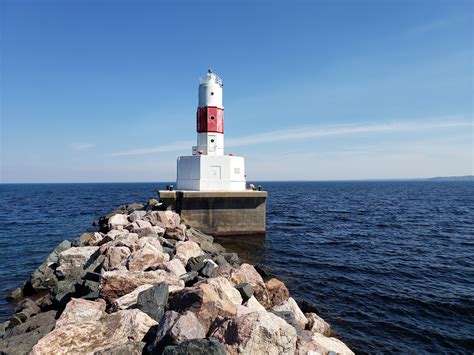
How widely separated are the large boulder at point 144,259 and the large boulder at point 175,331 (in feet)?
11.6

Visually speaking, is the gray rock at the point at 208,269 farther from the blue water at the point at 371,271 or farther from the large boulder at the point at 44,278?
the large boulder at the point at 44,278

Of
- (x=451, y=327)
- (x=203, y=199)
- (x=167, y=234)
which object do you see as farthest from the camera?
(x=203, y=199)

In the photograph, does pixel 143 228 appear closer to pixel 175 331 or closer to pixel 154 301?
pixel 154 301

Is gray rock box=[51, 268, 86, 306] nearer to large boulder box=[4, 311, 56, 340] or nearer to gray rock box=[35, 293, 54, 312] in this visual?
gray rock box=[35, 293, 54, 312]

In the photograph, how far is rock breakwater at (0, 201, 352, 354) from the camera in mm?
5492

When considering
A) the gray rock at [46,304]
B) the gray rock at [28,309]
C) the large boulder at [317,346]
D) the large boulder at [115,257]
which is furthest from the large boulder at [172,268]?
the large boulder at [317,346]

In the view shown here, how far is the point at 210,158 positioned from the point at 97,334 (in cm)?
1519

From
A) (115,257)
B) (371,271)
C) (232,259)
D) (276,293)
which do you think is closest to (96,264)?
(115,257)

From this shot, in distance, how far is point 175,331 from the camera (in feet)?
17.6

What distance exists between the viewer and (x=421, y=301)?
417 inches

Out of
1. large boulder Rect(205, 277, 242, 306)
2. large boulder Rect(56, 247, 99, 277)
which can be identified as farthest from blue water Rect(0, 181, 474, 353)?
large boulder Rect(205, 277, 242, 306)

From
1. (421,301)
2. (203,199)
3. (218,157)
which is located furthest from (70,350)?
(218,157)

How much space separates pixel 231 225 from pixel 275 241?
2.87 metres

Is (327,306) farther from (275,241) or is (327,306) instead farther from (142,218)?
(142,218)
